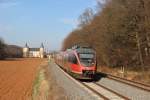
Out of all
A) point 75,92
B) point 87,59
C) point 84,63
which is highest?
point 87,59

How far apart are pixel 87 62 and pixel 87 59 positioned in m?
0.34

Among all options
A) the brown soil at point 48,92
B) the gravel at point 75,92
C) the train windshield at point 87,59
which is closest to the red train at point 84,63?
the train windshield at point 87,59

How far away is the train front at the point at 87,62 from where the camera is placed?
30.2m

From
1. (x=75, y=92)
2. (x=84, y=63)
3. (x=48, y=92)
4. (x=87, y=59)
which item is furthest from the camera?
(x=87, y=59)

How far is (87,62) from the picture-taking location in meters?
30.7

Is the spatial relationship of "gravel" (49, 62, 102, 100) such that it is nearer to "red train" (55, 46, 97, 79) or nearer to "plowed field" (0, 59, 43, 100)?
"red train" (55, 46, 97, 79)

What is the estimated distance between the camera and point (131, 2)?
37.1 m

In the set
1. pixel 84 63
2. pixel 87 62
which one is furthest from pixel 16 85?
pixel 87 62

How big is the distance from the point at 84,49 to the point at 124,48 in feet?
33.9

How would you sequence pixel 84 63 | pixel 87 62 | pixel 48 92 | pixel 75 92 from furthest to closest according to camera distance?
pixel 87 62 → pixel 84 63 → pixel 75 92 → pixel 48 92

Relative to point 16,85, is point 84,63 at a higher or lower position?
higher

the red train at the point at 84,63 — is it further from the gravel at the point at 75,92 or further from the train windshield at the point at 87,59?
the gravel at the point at 75,92

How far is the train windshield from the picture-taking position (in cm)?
3060

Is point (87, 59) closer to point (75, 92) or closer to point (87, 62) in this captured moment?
point (87, 62)
